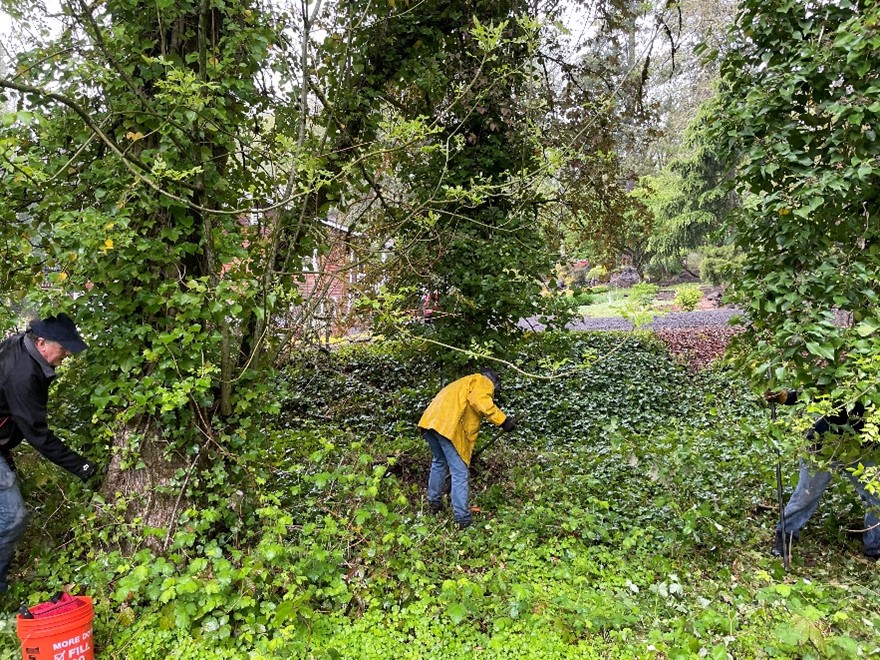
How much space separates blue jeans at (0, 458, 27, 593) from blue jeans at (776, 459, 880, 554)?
16.6 feet

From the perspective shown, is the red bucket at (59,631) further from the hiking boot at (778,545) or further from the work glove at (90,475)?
the hiking boot at (778,545)

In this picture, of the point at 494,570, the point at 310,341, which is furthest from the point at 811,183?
the point at 310,341

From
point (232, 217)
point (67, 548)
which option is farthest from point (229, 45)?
point (67, 548)

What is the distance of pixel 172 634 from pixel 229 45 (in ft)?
11.6

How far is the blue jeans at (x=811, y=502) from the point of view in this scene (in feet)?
12.4

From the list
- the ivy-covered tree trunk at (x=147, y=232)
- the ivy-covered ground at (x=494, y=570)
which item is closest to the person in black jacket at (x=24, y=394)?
the ivy-covered tree trunk at (x=147, y=232)

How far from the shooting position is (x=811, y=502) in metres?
3.86

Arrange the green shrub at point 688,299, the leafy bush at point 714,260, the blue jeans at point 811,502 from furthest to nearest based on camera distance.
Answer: the leafy bush at point 714,260
the green shrub at point 688,299
the blue jeans at point 811,502

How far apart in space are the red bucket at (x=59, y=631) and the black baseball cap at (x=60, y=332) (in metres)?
1.38

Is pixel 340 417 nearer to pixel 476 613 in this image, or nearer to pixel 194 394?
pixel 194 394

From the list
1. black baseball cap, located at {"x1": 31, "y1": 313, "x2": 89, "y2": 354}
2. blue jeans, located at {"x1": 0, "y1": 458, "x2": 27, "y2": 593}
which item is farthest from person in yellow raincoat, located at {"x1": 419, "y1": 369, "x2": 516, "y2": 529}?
blue jeans, located at {"x1": 0, "y1": 458, "x2": 27, "y2": 593}

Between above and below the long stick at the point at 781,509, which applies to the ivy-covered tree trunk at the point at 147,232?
above

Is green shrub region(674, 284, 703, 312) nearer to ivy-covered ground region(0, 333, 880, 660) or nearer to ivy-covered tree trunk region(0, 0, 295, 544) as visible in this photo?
ivy-covered ground region(0, 333, 880, 660)

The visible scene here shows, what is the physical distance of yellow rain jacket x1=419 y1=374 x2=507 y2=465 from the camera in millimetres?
4449
